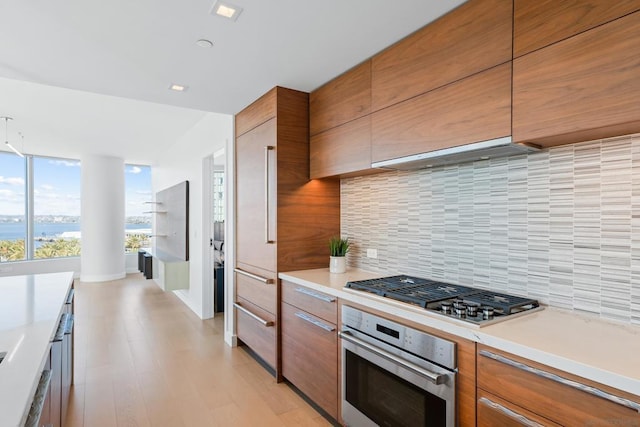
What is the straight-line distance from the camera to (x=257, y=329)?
10.5 feet

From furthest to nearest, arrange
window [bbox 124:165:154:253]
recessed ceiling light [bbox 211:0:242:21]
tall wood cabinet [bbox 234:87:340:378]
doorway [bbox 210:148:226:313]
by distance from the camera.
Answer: window [bbox 124:165:154:253], doorway [bbox 210:148:226:313], tall wood cabinet [bbox 234:87:340:378], recessed ceiling light [bbox 211:0:242:21]

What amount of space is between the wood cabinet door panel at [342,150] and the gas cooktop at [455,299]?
0.81m

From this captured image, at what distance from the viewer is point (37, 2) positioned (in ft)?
5.78

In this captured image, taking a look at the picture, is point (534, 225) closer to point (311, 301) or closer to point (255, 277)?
point (311, 301)

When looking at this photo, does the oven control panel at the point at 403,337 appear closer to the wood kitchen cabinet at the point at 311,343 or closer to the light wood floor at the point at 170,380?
the wood kitchen cabinet at the point at 311,343

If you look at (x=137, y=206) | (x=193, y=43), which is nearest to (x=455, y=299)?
(x=193, y=43)

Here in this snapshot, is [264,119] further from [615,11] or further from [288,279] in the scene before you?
[615,11]

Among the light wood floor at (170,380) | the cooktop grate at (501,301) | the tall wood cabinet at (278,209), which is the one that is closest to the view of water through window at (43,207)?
the light wood floor at (170,380)

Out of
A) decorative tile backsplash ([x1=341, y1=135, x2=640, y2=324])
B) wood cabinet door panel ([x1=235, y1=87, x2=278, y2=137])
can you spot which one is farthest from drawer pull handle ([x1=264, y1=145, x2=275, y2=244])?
decorative tile backsplash ([x1=341, y1=135, x2=640, y2=324])

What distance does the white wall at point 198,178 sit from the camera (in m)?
4.34

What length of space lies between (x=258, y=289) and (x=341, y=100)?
1768 millimetres

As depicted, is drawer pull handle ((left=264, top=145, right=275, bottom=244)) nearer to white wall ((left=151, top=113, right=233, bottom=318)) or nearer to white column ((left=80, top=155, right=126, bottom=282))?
white wall ((left=151, top=113, right=233, bottom=318))

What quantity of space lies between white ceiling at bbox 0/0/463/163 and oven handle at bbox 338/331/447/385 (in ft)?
5.82

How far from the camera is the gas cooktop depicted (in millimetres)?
1523
